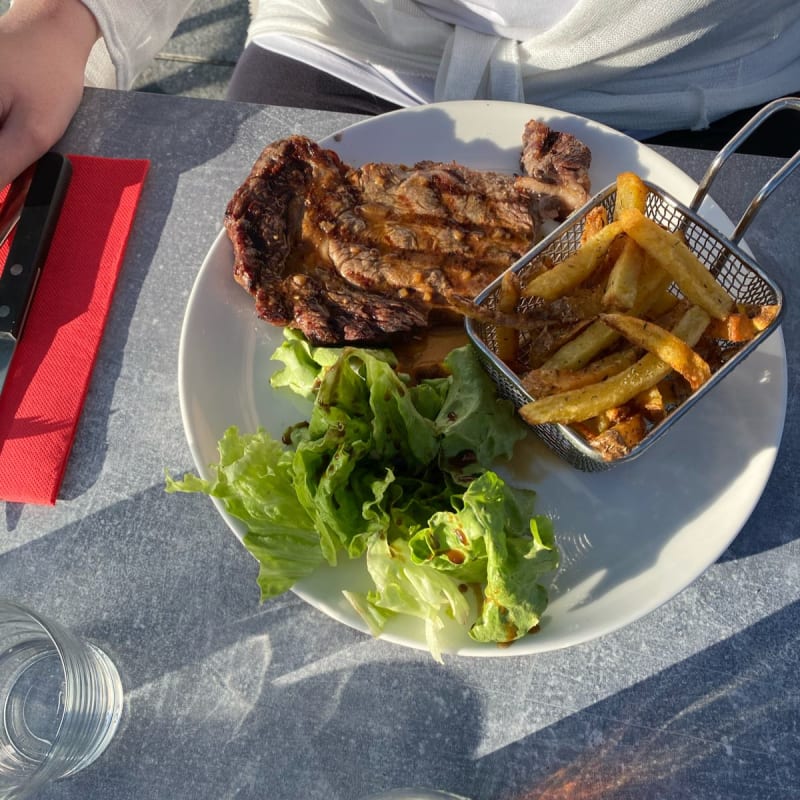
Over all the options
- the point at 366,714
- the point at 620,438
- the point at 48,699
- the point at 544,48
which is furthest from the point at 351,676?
the point at 544,48

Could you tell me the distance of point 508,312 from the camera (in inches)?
79.0

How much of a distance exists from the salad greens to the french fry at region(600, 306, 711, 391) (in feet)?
1.29

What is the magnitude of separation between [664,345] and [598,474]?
1.49ft

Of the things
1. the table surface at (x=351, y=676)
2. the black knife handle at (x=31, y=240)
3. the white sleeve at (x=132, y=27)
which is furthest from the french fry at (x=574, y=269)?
the white sleeve at (x=132, y=27)

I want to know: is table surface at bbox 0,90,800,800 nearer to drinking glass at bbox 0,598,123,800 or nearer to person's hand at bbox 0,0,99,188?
drinking glass at bbox 0,598,123,800

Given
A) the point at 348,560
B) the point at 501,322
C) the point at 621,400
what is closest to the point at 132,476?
the point at 348,560

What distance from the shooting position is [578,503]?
2.11 meters

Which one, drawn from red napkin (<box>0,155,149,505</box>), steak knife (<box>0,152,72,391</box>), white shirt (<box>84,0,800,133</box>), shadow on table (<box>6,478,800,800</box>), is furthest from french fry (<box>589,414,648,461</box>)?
steak knife (<box>0,152,72,391</box>)

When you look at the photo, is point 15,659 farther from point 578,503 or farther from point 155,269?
point 578,503

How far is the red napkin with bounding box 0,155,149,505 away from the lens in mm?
2340

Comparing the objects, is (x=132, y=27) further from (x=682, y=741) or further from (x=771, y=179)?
(x=682, y=741)

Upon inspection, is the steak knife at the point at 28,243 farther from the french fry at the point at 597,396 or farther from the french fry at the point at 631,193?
the french fry at the point at 631,193

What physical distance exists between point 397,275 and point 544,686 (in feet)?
3.95

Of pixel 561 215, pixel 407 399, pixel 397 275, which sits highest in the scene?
pixel 561 215
